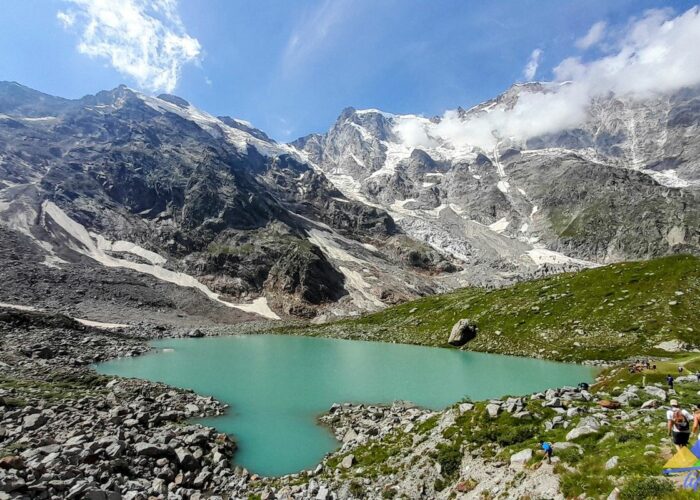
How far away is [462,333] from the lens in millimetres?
76875

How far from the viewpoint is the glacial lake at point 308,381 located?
30478mm

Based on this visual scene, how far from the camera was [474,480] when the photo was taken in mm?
16953

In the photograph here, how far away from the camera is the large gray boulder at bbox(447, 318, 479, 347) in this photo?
7638 cm

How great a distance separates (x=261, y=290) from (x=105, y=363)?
431 feet

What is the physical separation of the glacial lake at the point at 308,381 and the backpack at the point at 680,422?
19694 millimetres

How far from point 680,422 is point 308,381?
42820mm

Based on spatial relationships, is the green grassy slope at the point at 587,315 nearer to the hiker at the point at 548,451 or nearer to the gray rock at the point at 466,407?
the gray rock at the point at 466,407

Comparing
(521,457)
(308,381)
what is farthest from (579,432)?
(308,381)

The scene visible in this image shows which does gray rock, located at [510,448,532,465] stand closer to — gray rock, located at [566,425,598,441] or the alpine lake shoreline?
the alpine lake shoreline

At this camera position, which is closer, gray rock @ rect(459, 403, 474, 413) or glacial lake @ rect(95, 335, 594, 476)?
gray rock @ rect(459, 403, 474, 413)

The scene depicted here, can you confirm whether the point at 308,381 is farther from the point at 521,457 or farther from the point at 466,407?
the point at 521,457

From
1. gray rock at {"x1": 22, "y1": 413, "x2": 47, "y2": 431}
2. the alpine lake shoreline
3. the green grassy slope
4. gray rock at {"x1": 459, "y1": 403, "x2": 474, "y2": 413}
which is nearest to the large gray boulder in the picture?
the green grassy slope

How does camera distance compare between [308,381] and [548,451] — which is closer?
[548,451]

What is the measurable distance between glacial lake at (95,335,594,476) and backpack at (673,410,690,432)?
775 inches
